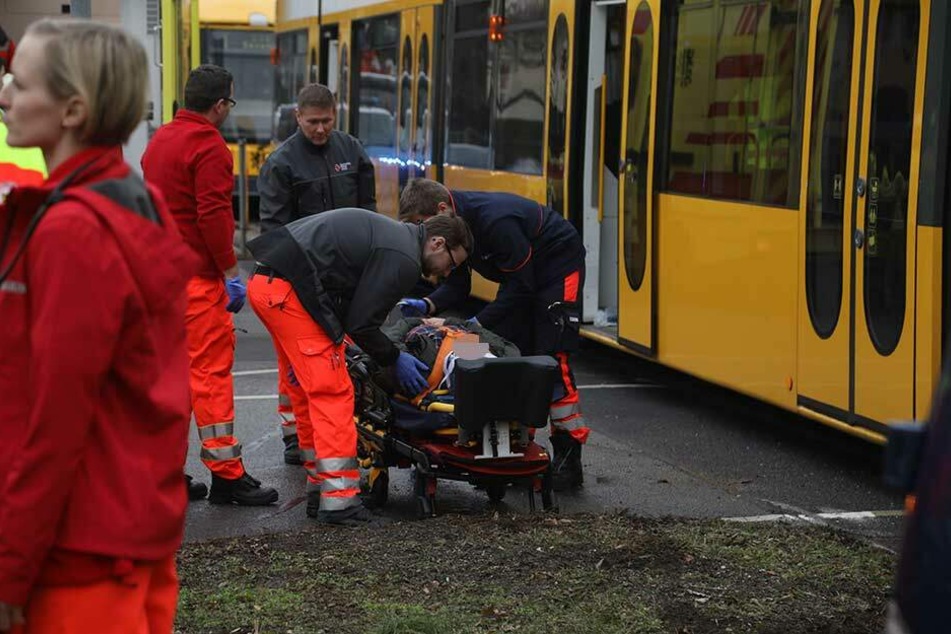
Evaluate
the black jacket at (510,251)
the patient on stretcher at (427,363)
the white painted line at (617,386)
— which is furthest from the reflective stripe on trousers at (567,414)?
the white painted line at (617,386)

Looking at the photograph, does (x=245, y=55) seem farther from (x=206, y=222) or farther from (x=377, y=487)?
(x=377, y=487)

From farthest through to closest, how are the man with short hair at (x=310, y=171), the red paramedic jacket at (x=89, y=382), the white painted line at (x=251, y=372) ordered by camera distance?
the white painted line at (x=251, y=372) < the man with short hair at (x=310, y=171) < the red paramedic jacket at (x=89, y=382)

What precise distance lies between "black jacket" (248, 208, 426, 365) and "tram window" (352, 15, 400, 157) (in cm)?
997

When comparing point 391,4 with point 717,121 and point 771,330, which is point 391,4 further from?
point 771,330

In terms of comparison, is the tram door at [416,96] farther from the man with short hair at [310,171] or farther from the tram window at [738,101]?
the man with short hair at [310,171]

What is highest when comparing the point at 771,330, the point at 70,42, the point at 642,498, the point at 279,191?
the point at 70,42

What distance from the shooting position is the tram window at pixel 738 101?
29.0ft

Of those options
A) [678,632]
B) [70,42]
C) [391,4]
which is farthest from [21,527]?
[391,4]

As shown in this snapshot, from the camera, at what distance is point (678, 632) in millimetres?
5379

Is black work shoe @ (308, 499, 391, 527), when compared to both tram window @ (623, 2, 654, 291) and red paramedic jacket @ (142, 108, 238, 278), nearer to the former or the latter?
red paramedic jacket @ (142, 108, 238, 278)

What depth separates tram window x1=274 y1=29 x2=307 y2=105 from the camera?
21.9 metres

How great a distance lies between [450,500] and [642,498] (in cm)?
92

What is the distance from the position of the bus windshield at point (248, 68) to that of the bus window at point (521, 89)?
550 inches

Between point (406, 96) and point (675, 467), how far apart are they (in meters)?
8.52
